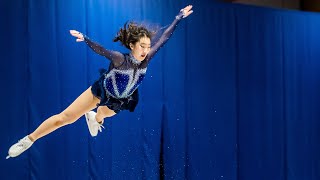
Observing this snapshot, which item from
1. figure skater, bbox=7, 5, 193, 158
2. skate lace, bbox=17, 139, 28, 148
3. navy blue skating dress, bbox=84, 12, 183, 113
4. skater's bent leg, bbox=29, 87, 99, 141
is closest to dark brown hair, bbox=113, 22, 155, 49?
figure skater, bbox=7, 5, 193, 158

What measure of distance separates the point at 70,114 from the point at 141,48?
2.54 ft

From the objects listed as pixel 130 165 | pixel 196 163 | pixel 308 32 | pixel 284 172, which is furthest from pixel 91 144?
pixel 308 32

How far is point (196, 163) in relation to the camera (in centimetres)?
480

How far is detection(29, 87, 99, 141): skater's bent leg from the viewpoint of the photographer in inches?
143

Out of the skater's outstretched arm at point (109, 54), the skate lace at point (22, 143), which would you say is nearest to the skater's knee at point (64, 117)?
the skate lace at point (22, 143)

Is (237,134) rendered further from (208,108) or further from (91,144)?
(91,144)

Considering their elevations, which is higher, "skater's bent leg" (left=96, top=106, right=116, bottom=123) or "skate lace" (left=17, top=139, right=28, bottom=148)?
"skater's bent leg" (left=96, top=106, right=116, bottom=123)

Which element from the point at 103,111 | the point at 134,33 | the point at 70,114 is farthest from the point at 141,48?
the point at 70,114

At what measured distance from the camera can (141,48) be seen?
354 cm

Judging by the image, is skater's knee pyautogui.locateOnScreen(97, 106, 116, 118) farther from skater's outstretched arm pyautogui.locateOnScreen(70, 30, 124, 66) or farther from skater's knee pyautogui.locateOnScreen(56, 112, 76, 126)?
skater's outstretched arm pyautogui.locateOnScreen(70, 30, 124, 66)

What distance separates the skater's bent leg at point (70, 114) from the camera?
3.63 meters

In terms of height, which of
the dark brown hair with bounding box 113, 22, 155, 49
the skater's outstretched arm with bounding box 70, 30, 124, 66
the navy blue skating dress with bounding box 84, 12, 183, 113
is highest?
the dark brown hair with bounding box 113, 22, 155, 49

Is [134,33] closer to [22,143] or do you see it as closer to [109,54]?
[109,54]

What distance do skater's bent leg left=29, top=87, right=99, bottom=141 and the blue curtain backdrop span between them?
1.00 feet
